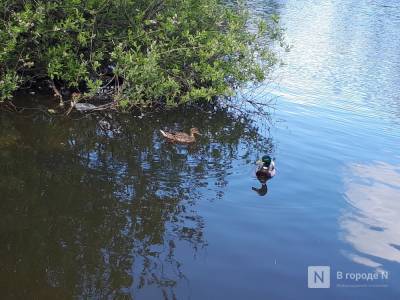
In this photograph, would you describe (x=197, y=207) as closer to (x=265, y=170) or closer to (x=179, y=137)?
(x=265, y=170)

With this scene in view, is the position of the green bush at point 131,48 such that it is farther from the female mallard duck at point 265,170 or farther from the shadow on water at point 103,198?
the female mallard duck at point 265,170

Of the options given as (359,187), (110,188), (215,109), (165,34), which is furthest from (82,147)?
(359,187)

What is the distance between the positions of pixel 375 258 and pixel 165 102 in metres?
7.69

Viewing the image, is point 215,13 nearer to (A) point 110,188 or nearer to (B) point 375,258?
(A) point 110,188

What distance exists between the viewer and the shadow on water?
21.6 feet

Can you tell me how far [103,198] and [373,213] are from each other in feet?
16.4

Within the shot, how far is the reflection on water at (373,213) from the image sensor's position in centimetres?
803

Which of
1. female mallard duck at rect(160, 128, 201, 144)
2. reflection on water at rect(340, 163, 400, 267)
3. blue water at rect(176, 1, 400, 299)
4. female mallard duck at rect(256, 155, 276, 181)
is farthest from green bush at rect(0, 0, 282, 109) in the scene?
reflection on water at rect(340, 163, 400, 267)

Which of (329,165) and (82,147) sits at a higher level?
(82,147)

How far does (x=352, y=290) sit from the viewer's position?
6.99 m

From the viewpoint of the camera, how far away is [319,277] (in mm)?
7172

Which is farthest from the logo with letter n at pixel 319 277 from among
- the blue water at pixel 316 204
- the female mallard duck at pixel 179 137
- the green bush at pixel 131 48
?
the green bush at pixel 131 48

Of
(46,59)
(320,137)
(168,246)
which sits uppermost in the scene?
(46,59)

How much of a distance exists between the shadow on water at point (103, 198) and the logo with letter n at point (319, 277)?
5.58 feet
